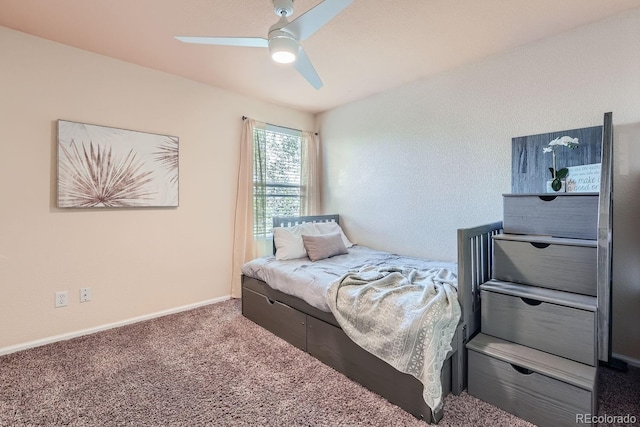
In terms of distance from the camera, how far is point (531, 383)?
59.7 inches

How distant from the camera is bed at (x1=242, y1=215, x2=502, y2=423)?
1642 mm

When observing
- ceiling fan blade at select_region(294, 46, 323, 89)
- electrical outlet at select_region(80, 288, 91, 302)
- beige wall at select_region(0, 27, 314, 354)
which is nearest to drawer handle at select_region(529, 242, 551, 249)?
ceiling fan blade at select_region(294, 46, 323, 89)

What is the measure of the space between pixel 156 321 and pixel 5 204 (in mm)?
1459

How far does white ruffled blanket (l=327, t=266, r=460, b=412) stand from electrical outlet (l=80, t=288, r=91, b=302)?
2.11m

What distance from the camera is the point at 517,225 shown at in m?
1.96

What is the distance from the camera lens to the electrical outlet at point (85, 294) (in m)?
2.51

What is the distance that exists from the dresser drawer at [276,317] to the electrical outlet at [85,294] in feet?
4.20

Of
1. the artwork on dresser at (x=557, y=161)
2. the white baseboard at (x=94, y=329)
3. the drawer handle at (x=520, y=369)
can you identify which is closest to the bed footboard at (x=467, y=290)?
the drawer handle at (x=520, y=369)

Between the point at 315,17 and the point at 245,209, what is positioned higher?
the point at 315,17

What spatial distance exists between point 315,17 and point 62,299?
2830mm

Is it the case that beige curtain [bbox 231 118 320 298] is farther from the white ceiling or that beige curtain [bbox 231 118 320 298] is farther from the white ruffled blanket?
the white ruffled blanket

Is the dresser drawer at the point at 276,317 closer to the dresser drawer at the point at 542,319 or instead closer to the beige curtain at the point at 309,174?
the dresser drawer at the point at 542,319

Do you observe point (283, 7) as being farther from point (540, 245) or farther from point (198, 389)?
point (198, 389)

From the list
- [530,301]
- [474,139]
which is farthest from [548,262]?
[474,139]
